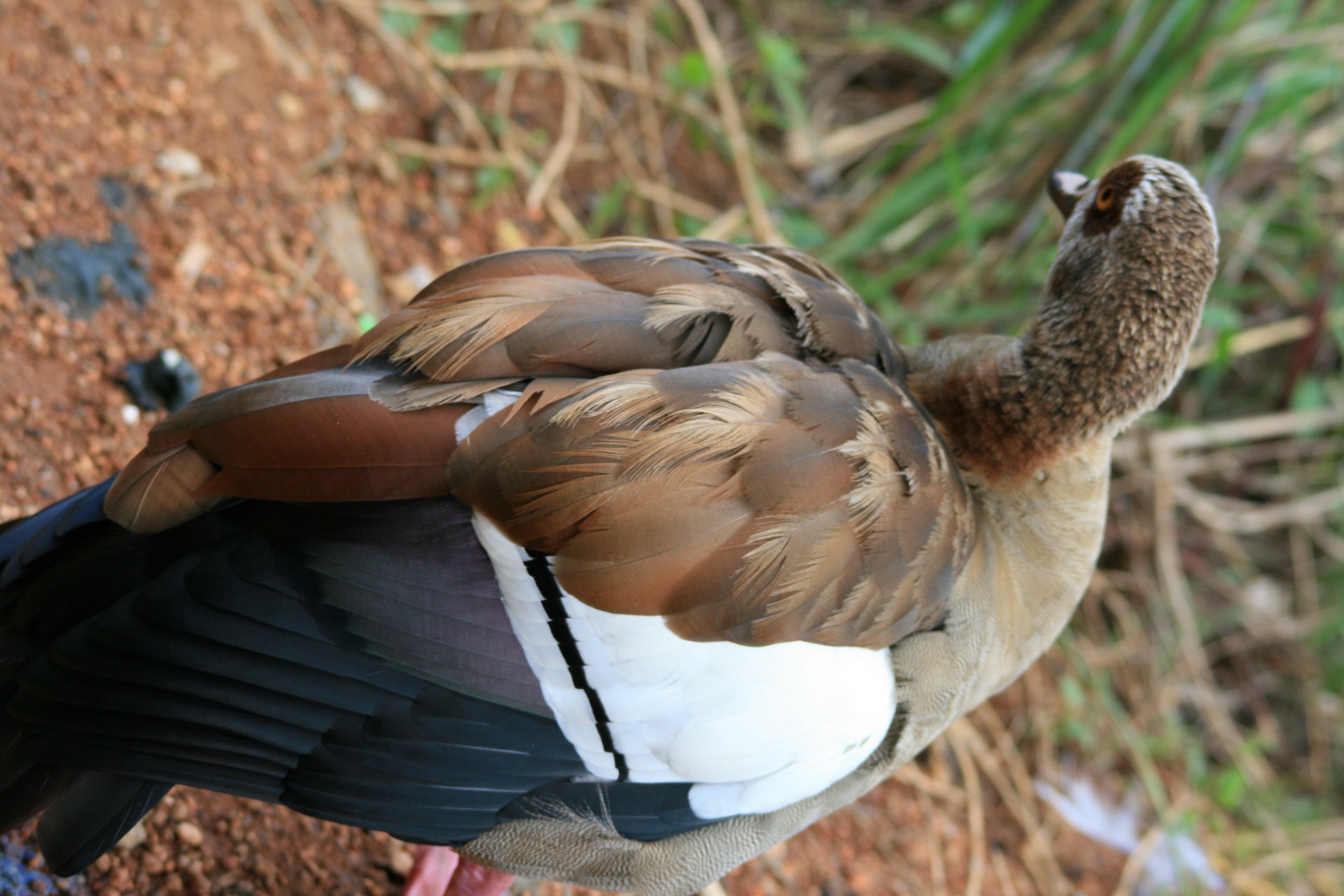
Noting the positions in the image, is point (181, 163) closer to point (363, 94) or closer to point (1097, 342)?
point (363, 94)

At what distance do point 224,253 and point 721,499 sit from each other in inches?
59.1

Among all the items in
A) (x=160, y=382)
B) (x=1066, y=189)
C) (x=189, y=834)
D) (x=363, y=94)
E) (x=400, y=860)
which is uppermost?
(x=363, y=94)

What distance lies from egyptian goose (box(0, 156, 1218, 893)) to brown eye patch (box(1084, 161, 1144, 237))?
0.54m

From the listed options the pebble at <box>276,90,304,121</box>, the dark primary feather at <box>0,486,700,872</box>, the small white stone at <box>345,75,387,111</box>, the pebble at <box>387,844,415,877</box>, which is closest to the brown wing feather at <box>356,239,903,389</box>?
the dark primary feather at <box>0,486,700,872</box>

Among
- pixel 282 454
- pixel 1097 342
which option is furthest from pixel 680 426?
pixel 1097 342

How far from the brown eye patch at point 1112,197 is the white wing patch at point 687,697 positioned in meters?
0.87

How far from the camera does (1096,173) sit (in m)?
3.02

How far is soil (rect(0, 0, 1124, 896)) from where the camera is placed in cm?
176

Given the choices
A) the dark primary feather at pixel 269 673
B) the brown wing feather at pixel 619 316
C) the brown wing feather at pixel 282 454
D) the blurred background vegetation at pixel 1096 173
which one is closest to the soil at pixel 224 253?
the blurred background vegetation at pixel 1096 173

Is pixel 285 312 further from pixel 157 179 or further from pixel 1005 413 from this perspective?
pixel 1005 413

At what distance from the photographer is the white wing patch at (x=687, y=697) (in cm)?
135

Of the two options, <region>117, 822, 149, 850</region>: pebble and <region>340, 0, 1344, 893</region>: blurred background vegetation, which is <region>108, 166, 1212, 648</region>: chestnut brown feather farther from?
<region>340, 0, 1344, 893</region>: blurred background vegetation

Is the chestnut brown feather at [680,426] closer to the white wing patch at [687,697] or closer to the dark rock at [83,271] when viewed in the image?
the white wing patch at [687,697]

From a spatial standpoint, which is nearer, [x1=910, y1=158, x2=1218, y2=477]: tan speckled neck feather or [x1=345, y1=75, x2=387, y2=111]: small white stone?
[x1=910, y1=158, x2=1218, y2=477]: tan speckled neck feather
